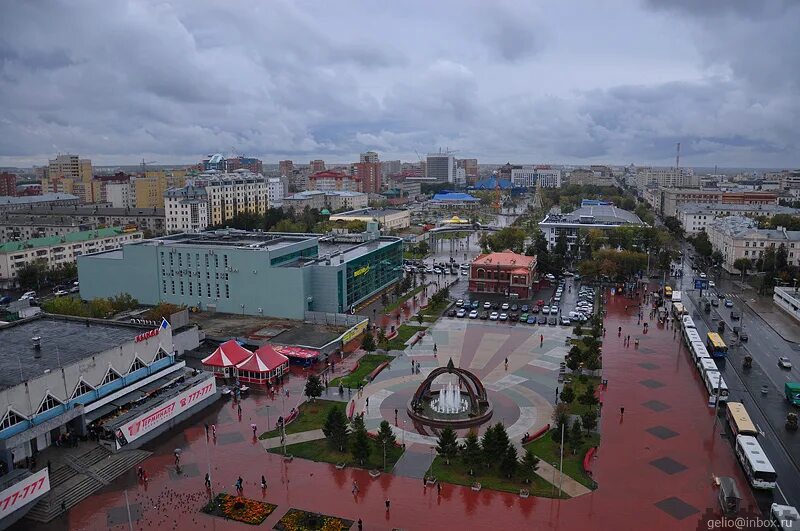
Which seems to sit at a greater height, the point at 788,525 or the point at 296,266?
the point at 296,266

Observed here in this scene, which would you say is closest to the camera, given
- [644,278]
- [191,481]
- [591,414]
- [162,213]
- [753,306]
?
[191,481]

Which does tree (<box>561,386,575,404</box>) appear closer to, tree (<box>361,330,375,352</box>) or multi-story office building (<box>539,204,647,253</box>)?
A: tree (<box>361,330,375,352</box>)

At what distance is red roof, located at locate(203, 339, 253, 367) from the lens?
33594mm

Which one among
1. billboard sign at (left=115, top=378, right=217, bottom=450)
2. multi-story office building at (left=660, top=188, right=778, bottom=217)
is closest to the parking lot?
billboard sign at (left=115, top=378, right=217, bottom=450)

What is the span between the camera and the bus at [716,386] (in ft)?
97.3

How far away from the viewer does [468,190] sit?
643 feet

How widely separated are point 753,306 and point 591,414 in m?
32.7

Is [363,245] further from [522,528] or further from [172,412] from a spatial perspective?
[522,528]

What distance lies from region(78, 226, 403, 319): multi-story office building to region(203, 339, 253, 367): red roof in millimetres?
11030

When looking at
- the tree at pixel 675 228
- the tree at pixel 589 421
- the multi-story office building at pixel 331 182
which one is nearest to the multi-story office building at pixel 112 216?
the multi-story office building at pixel 331 182

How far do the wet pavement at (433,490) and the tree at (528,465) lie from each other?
1330mm

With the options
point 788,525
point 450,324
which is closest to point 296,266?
point 450,324

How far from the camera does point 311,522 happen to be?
2017 centimetres

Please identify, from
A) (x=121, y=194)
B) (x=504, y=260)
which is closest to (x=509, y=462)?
(x=504, y=260)
